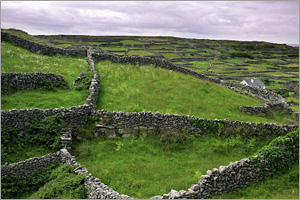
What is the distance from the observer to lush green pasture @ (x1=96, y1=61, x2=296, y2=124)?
2312 centimetres

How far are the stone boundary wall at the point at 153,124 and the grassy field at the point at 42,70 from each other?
134 inches

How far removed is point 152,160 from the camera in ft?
57.0

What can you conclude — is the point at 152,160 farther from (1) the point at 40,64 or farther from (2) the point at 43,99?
(1) the point at 40,64

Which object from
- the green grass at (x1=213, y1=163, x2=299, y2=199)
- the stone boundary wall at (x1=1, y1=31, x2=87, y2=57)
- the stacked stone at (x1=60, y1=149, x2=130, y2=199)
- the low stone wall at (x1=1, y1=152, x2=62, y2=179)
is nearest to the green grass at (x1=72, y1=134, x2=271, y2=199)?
the stacked stone at (x1=60, y1=149, x2=130, y2=199)

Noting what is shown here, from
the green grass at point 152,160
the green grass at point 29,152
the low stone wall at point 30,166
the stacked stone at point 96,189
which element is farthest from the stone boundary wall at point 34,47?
the stacked stone at point 96,189

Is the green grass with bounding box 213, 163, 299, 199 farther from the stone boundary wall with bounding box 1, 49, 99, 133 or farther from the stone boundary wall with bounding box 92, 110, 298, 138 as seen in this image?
the stone boundary wall with bounding box 1, 49, 99, 133

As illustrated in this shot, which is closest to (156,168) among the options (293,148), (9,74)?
(293,148)

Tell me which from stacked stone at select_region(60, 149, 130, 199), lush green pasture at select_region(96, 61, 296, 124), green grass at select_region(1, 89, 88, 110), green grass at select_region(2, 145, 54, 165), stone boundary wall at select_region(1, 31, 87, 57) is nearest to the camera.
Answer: stacked stone at select_region(60, 149, 130, 199)

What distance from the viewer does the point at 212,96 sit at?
28172 mm

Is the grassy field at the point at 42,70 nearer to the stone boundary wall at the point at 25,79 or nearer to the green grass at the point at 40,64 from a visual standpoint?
the green grass at the point at 40,64

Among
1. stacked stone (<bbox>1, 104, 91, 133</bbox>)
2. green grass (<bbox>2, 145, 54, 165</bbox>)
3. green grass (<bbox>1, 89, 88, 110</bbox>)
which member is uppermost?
green grass (<bbox>1, 89, 88, 110</bbox>)

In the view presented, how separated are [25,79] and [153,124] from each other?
41.9 feet

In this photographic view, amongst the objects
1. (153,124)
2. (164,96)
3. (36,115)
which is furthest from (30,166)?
(164,96)

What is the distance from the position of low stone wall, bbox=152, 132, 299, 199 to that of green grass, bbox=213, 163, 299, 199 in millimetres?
296
